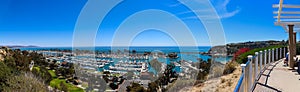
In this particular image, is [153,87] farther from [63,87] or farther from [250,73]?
[63,87]

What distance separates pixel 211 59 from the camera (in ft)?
34.2

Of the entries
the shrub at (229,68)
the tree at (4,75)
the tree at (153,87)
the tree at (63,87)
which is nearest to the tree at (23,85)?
the tree at (4,75)

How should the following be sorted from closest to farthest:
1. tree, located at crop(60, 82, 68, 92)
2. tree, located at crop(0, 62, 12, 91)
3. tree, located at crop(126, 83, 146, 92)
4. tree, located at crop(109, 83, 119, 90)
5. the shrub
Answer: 1. the shrub
2. tree, located at crop(126, 83, 146, 92)
3. tree, located at crop(109, 83, 119, 90)
4. tree, located at crop(0, 62, 12, 91)
5. tree, located at crop(60, 82, 68, 92)

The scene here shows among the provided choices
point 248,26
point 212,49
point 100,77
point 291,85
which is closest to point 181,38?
point 212,49

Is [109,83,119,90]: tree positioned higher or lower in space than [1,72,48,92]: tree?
higher

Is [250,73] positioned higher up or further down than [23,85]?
higher up

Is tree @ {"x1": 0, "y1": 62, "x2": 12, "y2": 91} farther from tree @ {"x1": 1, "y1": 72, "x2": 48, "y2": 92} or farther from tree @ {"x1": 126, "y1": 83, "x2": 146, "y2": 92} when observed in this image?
tree @ {"x1": 126, "y1": 83, "x2": 146, "y2": 92}

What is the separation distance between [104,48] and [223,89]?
5.93 m

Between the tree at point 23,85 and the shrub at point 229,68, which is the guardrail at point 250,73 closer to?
the shrub at point 229,68

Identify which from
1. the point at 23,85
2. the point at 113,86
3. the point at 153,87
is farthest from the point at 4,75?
the point at 153,87

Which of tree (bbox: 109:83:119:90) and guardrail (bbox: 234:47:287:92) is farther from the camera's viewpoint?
tree (bbox: 109:83:119:90)

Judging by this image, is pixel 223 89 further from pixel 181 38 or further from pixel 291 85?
pixel 181 38

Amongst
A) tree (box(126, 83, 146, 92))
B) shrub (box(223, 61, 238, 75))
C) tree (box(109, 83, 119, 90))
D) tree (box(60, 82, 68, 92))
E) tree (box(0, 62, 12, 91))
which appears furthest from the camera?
tree (box(60, 82, 68, 92))

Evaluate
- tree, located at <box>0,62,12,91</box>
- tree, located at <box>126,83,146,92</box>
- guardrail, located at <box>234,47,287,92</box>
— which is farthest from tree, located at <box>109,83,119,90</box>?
tree, located at <box>0,62,12,91</box>
